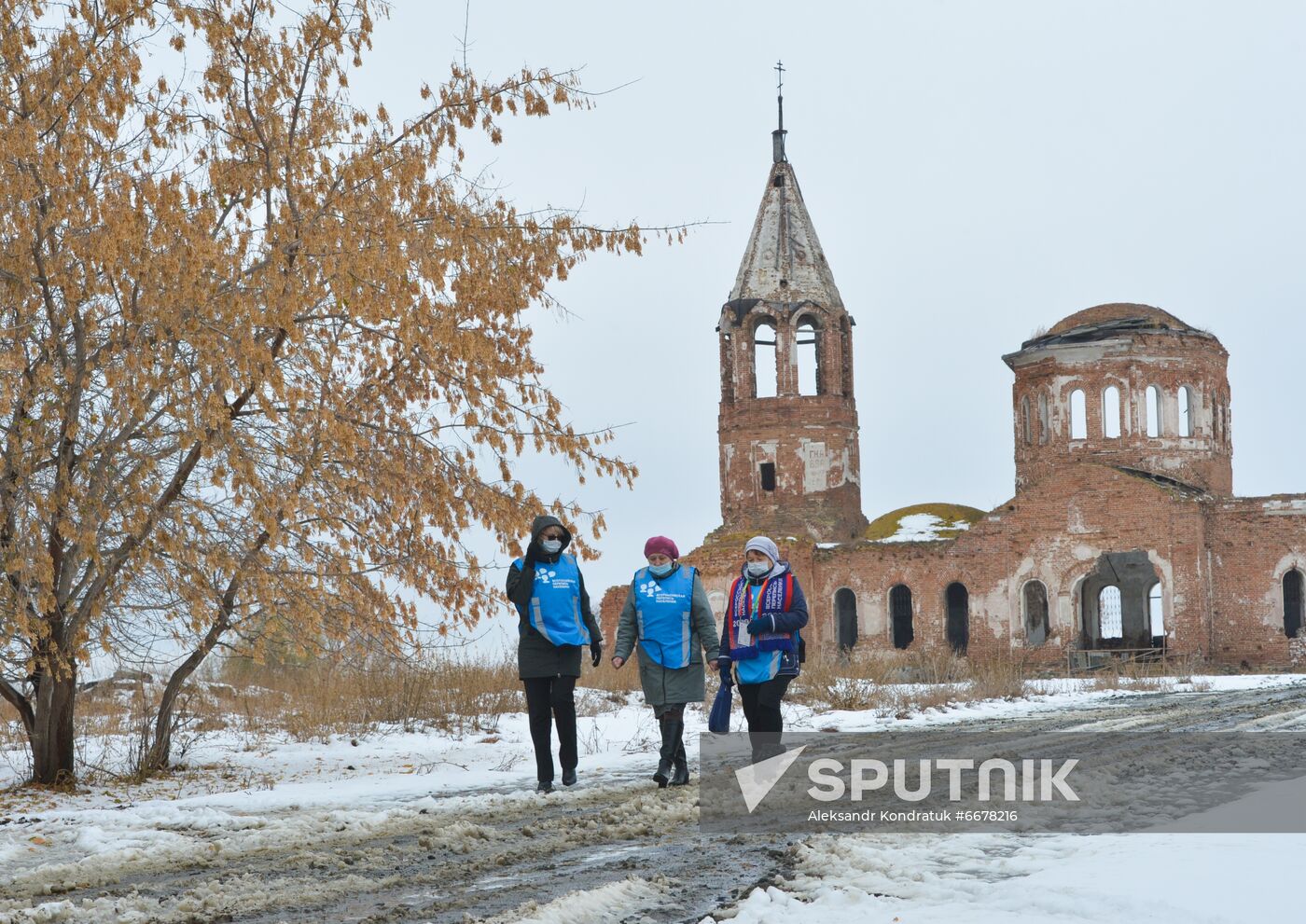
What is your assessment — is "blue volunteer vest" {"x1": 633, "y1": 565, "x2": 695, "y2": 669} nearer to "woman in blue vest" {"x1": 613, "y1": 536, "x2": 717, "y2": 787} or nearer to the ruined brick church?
"woman in blue vest" {"x1": 613, "y1": 536, "x2": 717, "y2": 787}

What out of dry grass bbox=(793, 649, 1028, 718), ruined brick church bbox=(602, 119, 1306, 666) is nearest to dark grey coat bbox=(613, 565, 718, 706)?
dry grass bbox=(793, 649, 1028, 718)

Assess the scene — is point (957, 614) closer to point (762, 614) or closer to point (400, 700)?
point (400, 700)

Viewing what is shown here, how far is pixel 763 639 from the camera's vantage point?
33.0 feet

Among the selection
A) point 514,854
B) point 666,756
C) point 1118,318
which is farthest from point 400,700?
point 1118,318

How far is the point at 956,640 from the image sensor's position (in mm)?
37656

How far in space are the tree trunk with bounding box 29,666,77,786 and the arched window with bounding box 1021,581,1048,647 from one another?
2868 cm

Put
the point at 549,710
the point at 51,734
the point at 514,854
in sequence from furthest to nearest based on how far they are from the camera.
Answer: the point at 51,734
the point at 549,710
the point at 514,854

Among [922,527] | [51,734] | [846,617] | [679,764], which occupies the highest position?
[922,527]

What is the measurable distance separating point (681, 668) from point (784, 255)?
1224 inches

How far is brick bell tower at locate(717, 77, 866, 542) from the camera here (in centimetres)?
3944

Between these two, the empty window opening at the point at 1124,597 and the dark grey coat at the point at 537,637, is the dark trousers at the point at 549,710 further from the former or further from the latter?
the empty window opening at the point at 1124,597

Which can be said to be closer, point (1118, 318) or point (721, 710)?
point (721, 710)

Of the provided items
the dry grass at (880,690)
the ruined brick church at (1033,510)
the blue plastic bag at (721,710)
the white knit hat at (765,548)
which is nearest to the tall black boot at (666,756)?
the blue plastic bag at (721,710)

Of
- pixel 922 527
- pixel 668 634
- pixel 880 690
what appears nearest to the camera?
pixel 668 634
